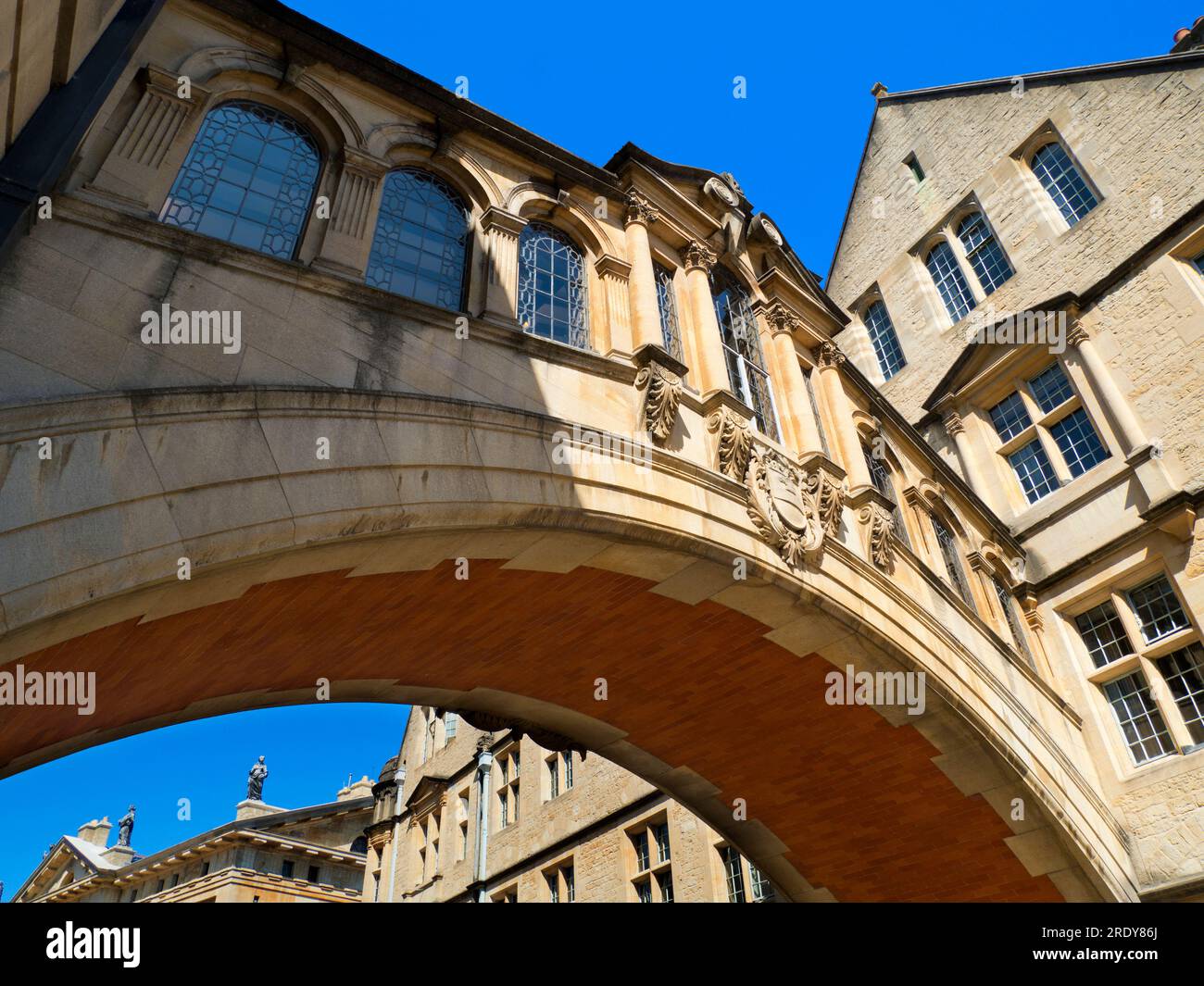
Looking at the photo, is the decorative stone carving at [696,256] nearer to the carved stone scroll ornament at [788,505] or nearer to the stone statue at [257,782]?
the carved stone scroll ornament at [788,505]

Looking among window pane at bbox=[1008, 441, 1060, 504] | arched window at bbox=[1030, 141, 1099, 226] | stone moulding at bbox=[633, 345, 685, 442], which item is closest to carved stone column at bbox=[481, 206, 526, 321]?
stone moulding at bbox=[633, 345, 685, 442]

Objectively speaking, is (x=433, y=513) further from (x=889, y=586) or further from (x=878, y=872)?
(x=878, y=872)

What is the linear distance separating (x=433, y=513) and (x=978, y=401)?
45.6 feet

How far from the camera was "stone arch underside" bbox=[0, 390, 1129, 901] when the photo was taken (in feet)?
13.2

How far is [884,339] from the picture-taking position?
21.0 m

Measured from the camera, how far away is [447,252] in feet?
22.4

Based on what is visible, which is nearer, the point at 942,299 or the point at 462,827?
the point at 942,299

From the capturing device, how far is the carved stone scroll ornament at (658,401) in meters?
6.90

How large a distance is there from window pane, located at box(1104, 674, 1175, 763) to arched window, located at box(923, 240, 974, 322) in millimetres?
9518

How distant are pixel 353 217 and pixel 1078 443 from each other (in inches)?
503

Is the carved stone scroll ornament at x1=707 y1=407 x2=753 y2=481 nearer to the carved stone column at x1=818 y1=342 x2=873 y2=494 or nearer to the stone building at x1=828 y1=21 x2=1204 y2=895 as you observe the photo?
the carved stone column at x1=818 y1=342 x2=873 y2=494

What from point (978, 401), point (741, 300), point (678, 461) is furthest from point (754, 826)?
point (978, 401)

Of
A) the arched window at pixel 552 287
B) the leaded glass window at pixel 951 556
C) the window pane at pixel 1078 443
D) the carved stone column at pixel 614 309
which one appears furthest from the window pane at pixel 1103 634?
the arched window at pixel 552 287

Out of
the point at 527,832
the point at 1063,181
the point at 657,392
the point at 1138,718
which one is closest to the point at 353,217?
the point at 657,392
